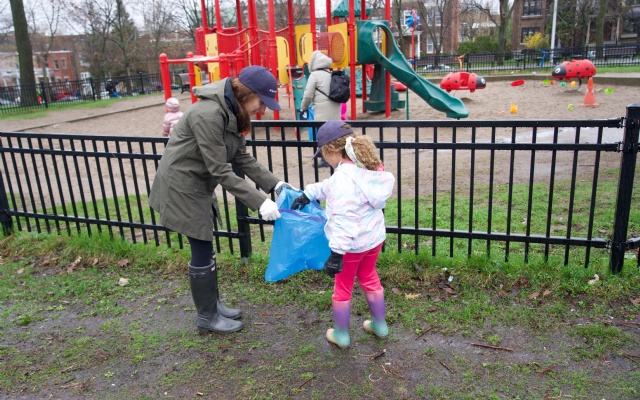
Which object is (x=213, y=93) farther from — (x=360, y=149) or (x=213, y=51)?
(x=213, y=51)

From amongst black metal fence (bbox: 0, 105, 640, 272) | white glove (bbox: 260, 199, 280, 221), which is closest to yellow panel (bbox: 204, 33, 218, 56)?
black metal fence (bbox: 0, 105, 640, 272)

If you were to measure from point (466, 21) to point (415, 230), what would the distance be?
6233cm

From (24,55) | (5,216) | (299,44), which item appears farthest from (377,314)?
(24,55)

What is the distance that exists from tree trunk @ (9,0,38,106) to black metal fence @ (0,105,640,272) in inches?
703

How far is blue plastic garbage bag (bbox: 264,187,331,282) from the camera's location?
3041 millimetres

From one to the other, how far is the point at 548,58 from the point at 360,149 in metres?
31.5

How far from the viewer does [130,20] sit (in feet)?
144

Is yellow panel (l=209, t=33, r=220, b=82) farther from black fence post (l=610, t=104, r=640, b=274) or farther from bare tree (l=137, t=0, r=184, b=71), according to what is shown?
bare tree (l=137, t=0, r=184, b=71)

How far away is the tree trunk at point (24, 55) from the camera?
23.7 metres

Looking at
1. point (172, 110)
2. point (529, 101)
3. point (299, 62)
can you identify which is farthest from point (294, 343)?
point (529, 101)

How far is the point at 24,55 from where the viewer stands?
25.0 m

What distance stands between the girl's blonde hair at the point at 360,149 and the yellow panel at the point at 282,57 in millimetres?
10143

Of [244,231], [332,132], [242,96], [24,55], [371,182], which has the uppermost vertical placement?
[24,55]

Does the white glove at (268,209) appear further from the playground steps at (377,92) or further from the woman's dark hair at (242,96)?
the playground steps at (377,92)
